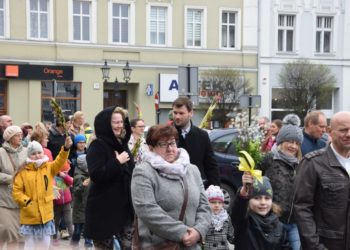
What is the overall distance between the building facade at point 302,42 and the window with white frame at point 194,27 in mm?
3519

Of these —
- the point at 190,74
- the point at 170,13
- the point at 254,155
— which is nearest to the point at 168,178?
the point at 254,155

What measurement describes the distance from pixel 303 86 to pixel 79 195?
24360 mm

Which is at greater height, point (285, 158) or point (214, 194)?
point (285, 158)

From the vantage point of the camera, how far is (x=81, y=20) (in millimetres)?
30469

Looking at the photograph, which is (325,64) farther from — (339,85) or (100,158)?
(100,158)

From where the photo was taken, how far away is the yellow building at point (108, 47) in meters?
29.1

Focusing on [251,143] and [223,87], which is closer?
[251,143]

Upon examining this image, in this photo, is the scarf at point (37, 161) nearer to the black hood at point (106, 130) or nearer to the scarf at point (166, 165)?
the black hood at point (106, 130)

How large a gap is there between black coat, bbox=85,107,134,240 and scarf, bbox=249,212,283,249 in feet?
4.14

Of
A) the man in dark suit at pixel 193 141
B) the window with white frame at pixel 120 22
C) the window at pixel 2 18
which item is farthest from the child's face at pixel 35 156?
the window with white frame at pixel 120 22

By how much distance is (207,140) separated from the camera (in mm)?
6387

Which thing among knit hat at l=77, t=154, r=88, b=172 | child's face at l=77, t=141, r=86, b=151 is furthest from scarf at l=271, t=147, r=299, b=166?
child's face at l=77, t=141, r=86, b=151

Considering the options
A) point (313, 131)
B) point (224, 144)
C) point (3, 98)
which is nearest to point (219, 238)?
point (313, 131)

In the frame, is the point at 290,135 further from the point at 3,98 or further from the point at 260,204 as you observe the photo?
the point at 3,98
